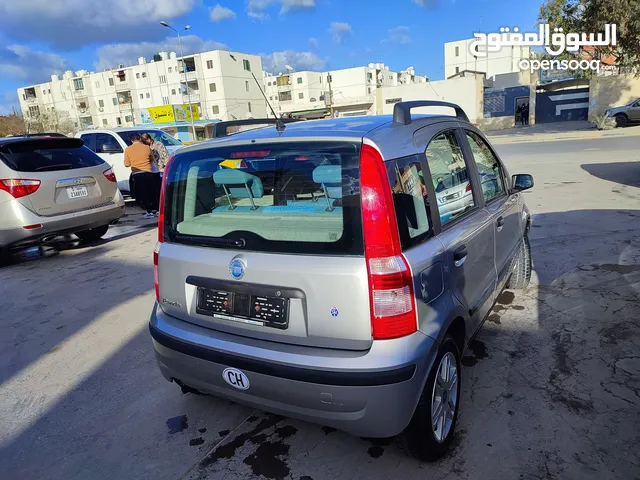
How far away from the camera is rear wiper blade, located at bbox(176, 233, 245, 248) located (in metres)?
2.17

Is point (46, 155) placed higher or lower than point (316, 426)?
higher

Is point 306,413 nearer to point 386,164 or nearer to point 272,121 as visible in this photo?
point 386,164

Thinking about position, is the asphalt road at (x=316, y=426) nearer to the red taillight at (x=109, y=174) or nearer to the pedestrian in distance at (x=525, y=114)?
the red taillight at (x=109, y=174)

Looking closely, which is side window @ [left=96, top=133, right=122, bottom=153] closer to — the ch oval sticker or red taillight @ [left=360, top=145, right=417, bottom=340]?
the ch oval sticker

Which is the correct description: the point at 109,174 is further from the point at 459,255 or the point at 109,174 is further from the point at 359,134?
the point at 459,255

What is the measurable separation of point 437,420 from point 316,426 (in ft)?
2.40

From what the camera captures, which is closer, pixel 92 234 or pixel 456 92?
pixel 92 234

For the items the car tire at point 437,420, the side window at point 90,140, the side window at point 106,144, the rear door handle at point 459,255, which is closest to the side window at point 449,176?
the rear door handle at point 459,255

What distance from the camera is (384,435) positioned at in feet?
6.41

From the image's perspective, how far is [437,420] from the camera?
223cm

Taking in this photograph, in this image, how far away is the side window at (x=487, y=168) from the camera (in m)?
3.16

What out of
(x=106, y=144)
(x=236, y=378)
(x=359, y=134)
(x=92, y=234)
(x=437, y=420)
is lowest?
(x=437, y=420)

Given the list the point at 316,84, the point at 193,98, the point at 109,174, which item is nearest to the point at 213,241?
the point at 109,174

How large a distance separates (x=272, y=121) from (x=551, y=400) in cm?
259
